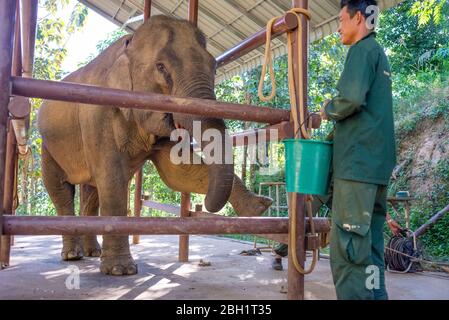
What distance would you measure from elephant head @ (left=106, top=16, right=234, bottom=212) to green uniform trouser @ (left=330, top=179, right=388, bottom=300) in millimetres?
1636

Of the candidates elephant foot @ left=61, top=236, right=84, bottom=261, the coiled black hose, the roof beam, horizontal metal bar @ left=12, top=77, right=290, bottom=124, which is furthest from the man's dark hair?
elephant foot @ left=61, top=236, right=84, bottom=261

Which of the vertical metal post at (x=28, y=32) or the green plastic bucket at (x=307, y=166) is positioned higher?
the vertical metal post at (x=28, y=32)

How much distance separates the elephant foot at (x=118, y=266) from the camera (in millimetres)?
3961

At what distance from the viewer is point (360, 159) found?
7.17ft

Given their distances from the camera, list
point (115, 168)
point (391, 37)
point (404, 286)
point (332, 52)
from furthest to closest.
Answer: point (391, 37)
point (332, 52)
point (115, 168)
point (404, 286)

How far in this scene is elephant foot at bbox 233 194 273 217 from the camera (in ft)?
12.8

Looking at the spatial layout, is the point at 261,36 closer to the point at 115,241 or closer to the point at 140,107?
the point at 140,107

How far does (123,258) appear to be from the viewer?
4.04 metres

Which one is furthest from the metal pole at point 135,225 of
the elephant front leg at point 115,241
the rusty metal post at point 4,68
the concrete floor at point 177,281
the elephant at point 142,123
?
the elephant front leg at point 115,241

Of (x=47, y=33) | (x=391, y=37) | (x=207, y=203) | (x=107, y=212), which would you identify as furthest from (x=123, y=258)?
(x=391, y=37)

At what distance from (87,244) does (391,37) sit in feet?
40.6

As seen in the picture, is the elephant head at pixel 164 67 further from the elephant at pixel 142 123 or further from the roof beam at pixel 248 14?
the roof beam at pixel 248 14

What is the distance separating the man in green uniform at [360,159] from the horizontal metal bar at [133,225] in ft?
1.69
